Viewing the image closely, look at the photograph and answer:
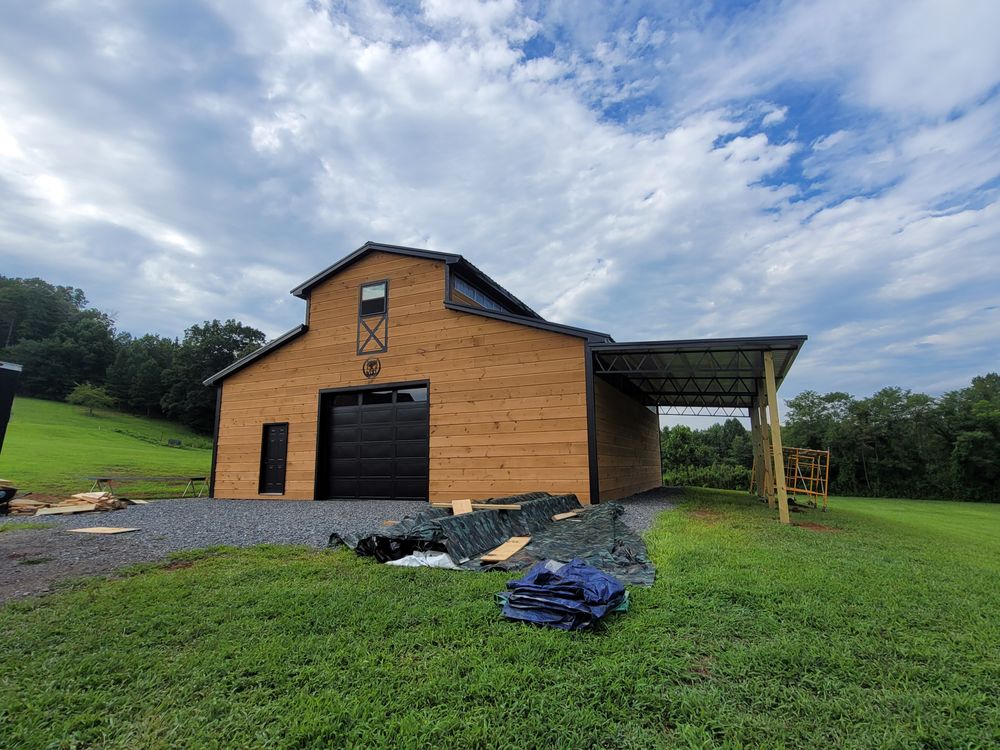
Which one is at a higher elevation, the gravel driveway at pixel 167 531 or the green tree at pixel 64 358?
the green tree at pixel 64 358

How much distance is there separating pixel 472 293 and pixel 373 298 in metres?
2.75

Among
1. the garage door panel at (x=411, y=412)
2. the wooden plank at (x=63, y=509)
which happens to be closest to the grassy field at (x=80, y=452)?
the wooden plank at (x=63, y=509)

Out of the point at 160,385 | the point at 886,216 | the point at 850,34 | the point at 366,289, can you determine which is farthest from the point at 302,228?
the point at 160,385

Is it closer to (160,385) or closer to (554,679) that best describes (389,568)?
(554,679)

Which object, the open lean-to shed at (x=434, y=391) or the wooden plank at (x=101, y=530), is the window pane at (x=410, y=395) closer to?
the open lean-to shed at (x=434, y=391)

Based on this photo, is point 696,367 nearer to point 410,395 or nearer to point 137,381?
point 410,395

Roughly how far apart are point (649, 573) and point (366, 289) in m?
10.4

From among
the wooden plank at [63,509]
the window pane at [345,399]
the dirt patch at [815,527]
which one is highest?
the window pane at [345,399]

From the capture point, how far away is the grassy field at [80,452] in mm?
14109

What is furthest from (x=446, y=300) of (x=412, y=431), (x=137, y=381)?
(x=137, y=381)

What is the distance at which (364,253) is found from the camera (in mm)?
12227

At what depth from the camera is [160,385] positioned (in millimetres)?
47562

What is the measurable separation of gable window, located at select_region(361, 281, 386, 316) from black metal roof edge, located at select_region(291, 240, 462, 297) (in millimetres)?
928

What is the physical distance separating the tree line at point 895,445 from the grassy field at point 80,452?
27166mm
